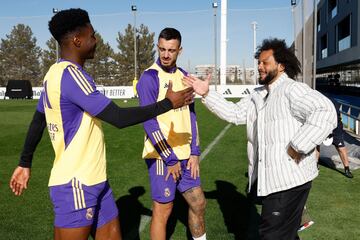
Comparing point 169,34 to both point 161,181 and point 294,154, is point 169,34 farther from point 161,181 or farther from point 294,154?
point 294,154

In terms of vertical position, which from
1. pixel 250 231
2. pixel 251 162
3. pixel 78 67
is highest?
pixel 78 67

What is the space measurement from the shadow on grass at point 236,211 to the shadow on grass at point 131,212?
106 cm

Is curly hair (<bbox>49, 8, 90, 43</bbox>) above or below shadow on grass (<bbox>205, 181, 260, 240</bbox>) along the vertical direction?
above

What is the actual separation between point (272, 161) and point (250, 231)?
2.08m

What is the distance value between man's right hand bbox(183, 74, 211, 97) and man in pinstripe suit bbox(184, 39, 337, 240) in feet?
1.82

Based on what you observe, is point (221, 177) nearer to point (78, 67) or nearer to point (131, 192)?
point (131, 192)

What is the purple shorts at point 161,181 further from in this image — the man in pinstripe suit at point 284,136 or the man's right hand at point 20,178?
the man's right hand at point 20,178

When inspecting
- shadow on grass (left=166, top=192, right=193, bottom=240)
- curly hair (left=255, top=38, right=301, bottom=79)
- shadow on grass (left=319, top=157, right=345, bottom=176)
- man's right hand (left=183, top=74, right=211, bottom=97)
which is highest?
curly hair (left=255, top=38, right=301, bottom=79)

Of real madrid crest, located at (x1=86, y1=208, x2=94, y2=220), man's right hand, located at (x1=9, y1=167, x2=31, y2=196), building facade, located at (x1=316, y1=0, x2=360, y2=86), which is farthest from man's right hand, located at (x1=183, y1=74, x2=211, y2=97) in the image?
building facade, located at (x1=316, y1=0, x2=360, y2=86)

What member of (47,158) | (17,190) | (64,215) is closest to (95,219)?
(64,215)

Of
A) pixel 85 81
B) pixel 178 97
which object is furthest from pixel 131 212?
pixel 85 81

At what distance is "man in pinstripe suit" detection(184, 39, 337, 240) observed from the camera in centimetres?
298

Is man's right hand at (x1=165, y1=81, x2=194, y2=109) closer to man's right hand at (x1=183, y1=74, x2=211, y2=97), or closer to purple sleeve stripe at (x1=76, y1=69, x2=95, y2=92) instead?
purple sleeve stripe at (x1=76, y1=69, x2=95, y2=92)

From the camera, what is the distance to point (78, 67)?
2.65 meters
